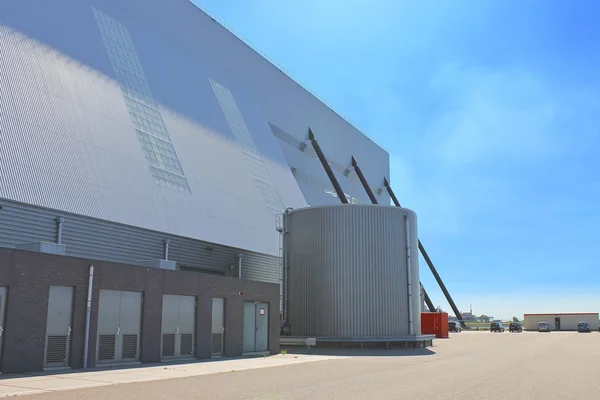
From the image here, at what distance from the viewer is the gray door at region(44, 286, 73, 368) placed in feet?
59.1

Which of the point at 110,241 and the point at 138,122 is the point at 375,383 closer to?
the point at 110,241

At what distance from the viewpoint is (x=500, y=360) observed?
25016 mm

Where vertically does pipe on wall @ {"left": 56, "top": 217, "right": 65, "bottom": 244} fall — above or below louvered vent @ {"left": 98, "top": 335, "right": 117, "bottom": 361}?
above

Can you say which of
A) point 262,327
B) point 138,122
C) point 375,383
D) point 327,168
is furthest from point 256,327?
point 327,168

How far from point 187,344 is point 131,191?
26.0ft

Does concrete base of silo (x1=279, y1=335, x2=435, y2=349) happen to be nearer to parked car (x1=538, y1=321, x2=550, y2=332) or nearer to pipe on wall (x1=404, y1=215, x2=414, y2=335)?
pipe on wall (x1=404, y1=215, x2=414, y2=335)

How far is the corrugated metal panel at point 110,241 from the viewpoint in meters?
21.2

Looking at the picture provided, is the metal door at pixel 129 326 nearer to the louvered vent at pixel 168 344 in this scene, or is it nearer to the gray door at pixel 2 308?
the louvered vent at pixel 168 344

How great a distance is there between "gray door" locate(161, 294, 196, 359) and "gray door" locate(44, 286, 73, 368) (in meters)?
4.41

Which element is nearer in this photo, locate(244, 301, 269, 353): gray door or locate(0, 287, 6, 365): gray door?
locate(0, 287, 6, 365): gray door

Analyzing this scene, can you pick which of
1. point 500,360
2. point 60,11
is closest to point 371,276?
point 500,360

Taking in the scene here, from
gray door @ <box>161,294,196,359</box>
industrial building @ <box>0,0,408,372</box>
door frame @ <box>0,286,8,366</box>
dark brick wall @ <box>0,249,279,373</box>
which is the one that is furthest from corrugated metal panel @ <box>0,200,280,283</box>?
door frame @ <box>0,286,8,366</box>

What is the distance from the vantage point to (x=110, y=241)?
25.1 m

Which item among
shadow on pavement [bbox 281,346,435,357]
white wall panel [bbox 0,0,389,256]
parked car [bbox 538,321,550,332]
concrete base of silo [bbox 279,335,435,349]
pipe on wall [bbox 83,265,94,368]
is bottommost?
parked car [bbox 538,321,550,332]
